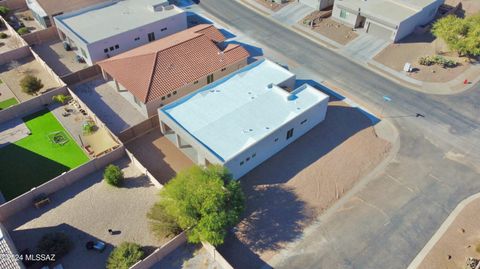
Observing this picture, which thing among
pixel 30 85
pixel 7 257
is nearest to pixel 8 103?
pixel 30 85

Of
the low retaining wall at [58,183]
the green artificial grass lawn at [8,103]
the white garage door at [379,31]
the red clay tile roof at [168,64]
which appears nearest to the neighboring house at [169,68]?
the red clay tile roof at [168,64]

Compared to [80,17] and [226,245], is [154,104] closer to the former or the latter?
[226,245]

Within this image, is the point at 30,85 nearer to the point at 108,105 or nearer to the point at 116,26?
the point at 108,105

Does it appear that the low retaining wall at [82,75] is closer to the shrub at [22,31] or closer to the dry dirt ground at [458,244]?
the shrub at [22,31]

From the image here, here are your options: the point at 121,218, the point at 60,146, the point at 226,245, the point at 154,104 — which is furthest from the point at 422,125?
the point at 60,146

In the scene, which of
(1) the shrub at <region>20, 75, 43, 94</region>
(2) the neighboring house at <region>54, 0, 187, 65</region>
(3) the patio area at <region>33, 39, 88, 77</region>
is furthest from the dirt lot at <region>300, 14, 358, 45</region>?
(1) the shrub at <region>20, 75, 43, 94</region>

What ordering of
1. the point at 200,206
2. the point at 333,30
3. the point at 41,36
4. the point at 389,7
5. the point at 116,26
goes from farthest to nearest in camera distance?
the point at 333,30 → the point at 389,7 → the point at 41,36 → the point at 116,26 → the point at 200,206
